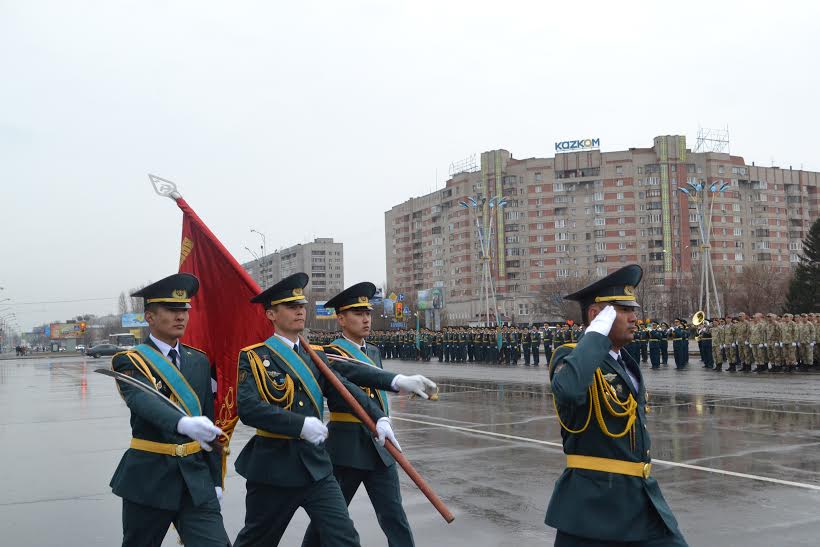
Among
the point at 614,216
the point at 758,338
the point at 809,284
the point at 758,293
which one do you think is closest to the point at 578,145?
the point at 614,216

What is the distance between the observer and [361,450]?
5.40 m

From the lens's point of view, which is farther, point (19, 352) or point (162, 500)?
point (19, 352)

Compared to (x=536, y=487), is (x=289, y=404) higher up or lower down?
higher up

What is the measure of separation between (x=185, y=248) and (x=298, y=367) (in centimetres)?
193

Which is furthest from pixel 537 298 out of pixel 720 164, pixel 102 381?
pixel 102 381

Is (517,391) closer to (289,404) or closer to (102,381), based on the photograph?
(289,404)

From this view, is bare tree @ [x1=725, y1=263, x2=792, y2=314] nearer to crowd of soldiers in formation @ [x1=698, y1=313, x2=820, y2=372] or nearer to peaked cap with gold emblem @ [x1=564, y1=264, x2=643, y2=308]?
crowd of soldiers in formation @ [x1=698, y1=313, x2=820, y2=372]

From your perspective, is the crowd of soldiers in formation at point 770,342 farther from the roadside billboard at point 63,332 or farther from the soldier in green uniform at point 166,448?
the roadside billboard at point 63,332

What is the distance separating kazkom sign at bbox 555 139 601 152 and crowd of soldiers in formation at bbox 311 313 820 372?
69251mm

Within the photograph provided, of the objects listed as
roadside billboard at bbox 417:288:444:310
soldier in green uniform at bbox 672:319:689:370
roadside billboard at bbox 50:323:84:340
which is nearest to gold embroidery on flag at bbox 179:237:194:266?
soldier in green uniform at bbox 672:319:689:370

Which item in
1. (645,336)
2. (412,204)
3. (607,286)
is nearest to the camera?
(607,286)

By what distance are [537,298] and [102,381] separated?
75.2m

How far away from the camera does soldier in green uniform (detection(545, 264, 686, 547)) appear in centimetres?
362

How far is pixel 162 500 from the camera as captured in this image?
4.35 meters
